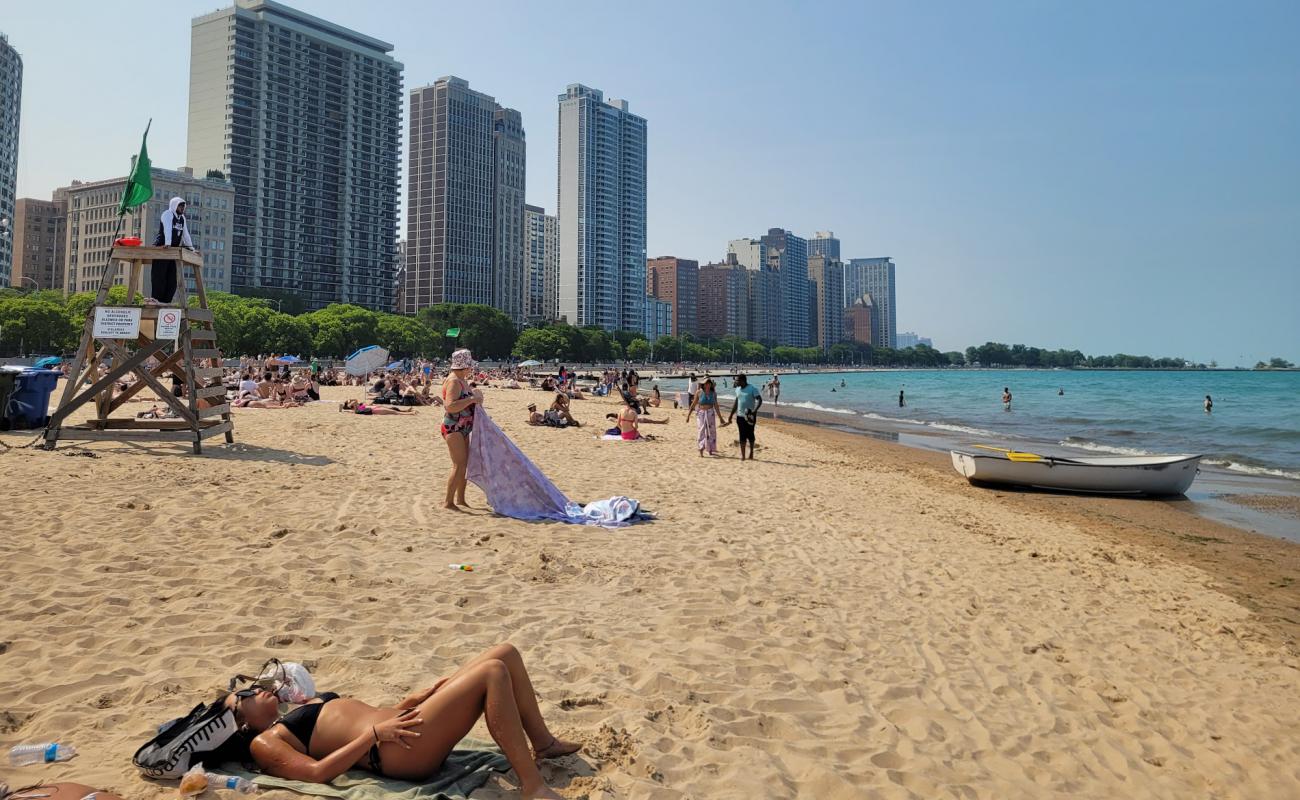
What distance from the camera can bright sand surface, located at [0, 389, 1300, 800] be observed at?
3646mm

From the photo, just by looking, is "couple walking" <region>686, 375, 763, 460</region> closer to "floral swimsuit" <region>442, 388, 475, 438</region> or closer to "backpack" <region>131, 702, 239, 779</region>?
"floral swimsuit" <region>442, 388, 475, 438</region>

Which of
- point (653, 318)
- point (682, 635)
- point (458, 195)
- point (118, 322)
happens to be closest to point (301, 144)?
point (458, 195)

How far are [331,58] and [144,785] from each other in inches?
5802

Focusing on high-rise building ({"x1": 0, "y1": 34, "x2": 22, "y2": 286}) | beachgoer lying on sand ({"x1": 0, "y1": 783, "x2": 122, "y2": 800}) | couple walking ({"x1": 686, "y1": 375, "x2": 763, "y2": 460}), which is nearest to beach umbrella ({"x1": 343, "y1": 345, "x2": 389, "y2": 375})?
couple walking ({"x1": 686, "y1": 375, "x2": 763, "y2": 460})

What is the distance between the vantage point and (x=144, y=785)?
2.97 m

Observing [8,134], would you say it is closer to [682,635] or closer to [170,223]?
[170,223]

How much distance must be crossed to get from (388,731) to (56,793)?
1.09 metres

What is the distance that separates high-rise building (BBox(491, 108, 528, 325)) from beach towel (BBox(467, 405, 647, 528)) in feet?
511

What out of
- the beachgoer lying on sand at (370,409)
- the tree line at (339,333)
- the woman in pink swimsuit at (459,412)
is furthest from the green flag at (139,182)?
the tree line at (339,333)

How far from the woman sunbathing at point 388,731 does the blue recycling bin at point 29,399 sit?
12863mm

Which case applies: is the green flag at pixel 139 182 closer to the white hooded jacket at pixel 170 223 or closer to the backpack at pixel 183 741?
the white hooded jacket at pixel 170 223

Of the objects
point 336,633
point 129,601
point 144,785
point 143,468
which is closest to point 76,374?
point 143,468

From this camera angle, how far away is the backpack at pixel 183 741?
2.99m

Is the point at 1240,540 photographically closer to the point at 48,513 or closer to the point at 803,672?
the point at 803,672
